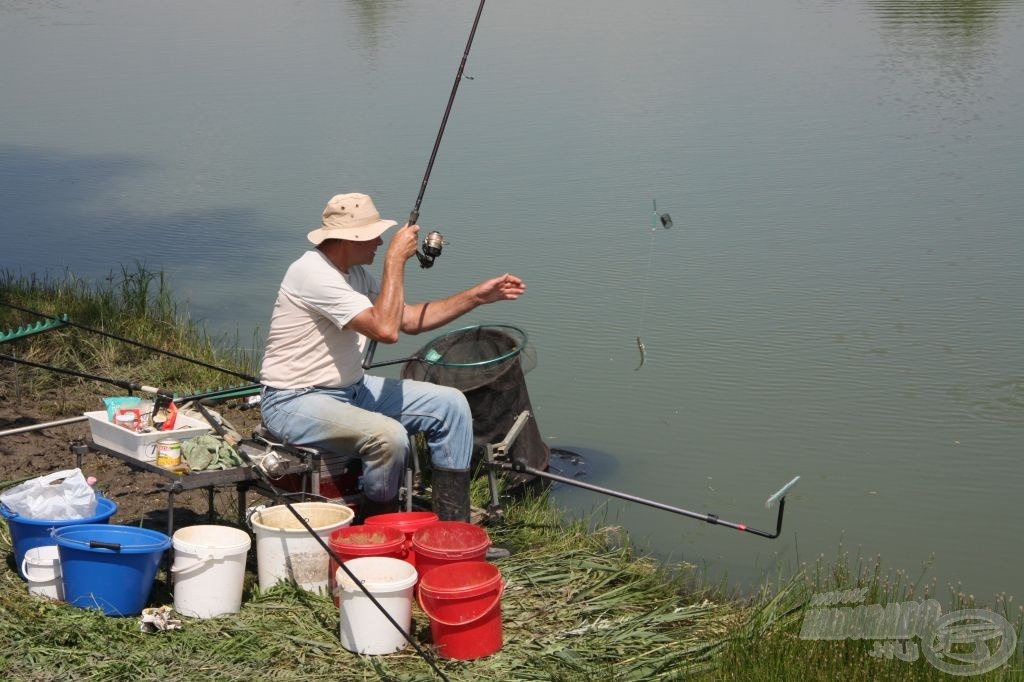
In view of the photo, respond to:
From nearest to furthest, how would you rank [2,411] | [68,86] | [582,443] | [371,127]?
1. [2,411]
2. [582,443]
3. [371,127]
4. [68,86]

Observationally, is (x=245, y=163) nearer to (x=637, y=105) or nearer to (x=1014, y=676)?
(x=637, y=105)

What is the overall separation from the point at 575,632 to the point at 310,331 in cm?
128

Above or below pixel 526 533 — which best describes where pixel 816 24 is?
above

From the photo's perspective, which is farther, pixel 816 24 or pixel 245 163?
pixel 816 24

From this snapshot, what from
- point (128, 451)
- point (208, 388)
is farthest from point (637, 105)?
point (128, 451)

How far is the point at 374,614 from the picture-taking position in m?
3.49

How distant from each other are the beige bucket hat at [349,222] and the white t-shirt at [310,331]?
0.30ft

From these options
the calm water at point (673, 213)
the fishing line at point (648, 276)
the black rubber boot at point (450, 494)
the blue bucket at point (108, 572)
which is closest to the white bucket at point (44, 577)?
the blue bucket at point (108, 572)

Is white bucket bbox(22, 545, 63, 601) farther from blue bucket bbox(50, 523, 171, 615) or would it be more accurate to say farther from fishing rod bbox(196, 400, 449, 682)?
fishing rod bbox(196, 400, 449, 682)

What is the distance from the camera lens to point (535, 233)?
27.9 ft

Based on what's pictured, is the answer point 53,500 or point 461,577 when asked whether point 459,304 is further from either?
point 53,500

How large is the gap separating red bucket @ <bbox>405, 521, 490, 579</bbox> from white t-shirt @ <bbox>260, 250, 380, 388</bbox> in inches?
25.2

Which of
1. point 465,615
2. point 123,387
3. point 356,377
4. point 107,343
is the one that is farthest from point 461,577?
point 107,343

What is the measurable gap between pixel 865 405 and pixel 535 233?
290 cm
